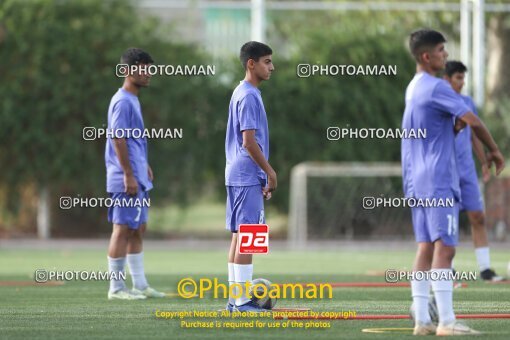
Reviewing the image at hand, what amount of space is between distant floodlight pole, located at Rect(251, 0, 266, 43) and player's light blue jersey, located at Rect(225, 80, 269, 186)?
1508 cm

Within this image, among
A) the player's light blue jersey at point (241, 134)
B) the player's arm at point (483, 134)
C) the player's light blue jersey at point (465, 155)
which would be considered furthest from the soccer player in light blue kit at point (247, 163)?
the player's light blue jersey at point (465, 155)

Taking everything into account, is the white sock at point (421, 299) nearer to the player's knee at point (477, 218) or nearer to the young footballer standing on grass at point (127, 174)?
the young footballer standing on grass at point (127, 174)

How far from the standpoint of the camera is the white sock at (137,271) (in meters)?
12.2

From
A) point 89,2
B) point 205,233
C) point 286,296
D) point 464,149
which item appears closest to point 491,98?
point 205,233

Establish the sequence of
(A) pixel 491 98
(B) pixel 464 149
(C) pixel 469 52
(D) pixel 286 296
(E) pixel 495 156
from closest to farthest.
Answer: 1. (E) pixel 495 156
2. (D) pixel 286 296
3. (B) pixel 464 149
4. (C) pixel 469 52
5. (A) pixel 491 98

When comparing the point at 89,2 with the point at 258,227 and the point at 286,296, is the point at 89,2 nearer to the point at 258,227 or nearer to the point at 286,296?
the point at 286,296

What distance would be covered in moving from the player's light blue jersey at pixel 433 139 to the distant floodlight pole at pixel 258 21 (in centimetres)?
1668

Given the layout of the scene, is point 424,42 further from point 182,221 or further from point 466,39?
point 466,39

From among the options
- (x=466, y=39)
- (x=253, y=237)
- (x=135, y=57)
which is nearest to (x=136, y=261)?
(x=135, y=57)

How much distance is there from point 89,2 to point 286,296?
1460 centimetres

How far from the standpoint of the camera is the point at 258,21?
25297 mm

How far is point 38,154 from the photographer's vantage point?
2473 cm

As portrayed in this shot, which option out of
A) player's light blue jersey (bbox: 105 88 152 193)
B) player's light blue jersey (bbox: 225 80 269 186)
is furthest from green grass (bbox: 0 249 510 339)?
player's light blue jersey (bbox: 225 80 269 186)

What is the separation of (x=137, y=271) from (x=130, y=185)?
0.97 m
